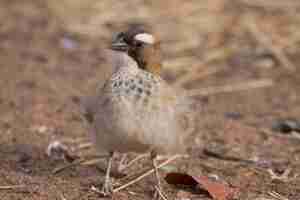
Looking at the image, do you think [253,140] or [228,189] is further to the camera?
[253,140]

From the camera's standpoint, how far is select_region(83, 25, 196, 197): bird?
4.21 metres

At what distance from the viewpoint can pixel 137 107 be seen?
4219 mm

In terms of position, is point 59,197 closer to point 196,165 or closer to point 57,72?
point 196,165

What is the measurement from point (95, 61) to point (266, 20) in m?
2.11

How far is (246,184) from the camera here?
4.75 metres

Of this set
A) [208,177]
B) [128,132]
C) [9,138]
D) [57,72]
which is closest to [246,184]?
[208,177]

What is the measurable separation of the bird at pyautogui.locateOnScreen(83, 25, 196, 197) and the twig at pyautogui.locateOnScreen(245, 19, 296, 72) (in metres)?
3.67

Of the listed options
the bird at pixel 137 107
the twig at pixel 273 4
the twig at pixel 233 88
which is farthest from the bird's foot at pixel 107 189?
the twig at pixel 273 4

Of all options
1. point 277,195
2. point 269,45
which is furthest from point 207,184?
point 269,45

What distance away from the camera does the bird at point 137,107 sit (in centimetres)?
421

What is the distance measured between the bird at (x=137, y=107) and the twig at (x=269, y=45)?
12.0 ft

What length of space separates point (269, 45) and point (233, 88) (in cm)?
110

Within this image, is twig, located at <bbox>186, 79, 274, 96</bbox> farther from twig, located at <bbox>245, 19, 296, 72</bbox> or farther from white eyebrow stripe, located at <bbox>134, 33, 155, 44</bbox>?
white eyebrow stripe, located at <bbox>134, 33, 155, 44</bbox>

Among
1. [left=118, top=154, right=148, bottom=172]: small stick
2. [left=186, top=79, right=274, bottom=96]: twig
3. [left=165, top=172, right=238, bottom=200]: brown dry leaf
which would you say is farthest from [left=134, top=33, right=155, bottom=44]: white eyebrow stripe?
[left=186, top=79, right=274, bottom=96]: twig
